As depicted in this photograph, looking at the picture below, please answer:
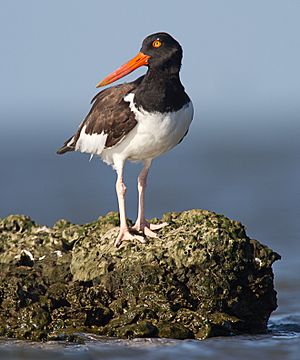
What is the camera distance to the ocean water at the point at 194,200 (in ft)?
35.1

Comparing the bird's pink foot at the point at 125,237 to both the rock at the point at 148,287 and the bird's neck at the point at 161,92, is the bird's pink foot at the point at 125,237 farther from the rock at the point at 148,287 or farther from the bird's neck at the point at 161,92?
the bird's neck at the point at 161,92

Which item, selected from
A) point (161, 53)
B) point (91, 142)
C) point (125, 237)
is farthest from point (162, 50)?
point (125, 237)

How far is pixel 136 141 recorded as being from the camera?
1218cm

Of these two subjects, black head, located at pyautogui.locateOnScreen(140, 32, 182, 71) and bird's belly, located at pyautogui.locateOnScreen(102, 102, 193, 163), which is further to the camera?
black head, located at pyautogui.locateOnScreen(140, 32, 182, 71)

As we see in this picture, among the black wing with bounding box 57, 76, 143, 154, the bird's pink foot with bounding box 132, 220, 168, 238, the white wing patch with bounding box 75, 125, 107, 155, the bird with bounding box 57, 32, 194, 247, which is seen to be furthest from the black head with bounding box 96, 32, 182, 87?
the bird's pink foot with bounding box 132, 220, 168, 238

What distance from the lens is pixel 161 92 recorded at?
12.1m

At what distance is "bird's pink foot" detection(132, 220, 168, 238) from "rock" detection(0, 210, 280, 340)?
187 mm

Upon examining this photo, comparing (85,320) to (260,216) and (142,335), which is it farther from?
(260,216)

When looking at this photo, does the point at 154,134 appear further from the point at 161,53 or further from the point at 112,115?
the point at 161,53

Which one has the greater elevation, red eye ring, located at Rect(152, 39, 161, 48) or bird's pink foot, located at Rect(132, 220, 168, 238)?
red eye ring, located at Rect(152, 39, 161, 48)

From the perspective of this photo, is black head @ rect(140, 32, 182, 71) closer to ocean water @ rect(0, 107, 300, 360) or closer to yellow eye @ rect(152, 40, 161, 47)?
yellow eye @ rect(152, 40, 161, 47)

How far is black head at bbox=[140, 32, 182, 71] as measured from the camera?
12.4 metres

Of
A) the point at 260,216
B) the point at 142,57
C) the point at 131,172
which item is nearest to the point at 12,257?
the point at 142,57

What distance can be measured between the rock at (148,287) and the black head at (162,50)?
1.68 m
